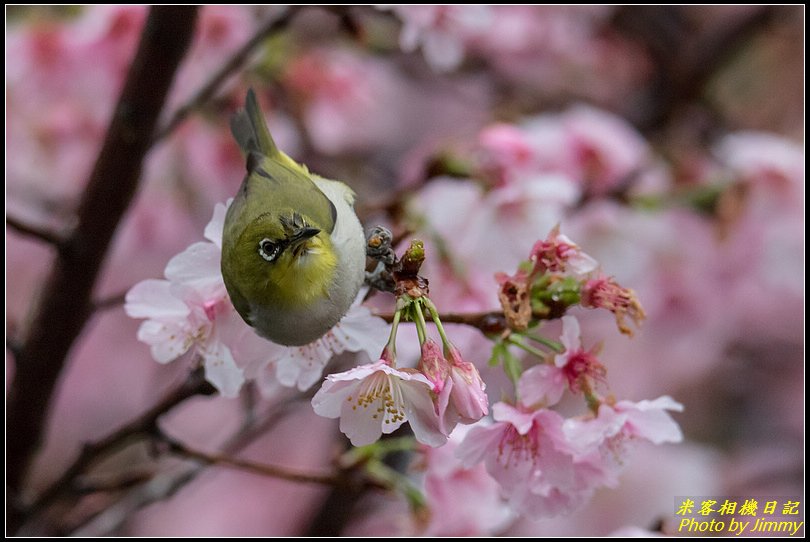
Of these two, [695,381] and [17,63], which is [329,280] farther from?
[695,381]

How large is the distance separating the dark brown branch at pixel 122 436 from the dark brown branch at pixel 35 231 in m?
0.26

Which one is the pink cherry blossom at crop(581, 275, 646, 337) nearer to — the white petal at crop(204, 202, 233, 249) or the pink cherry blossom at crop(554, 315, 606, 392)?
the pink cherry blossom at crop(554, 315, 606, 392)

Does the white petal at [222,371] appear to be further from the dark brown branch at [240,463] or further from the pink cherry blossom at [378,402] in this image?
the dark brown branch at [240,463]

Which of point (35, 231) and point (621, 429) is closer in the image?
point (621, 429)

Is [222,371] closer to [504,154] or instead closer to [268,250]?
[268,250]

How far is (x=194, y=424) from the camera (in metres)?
3.16

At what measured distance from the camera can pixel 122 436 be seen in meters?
1.04

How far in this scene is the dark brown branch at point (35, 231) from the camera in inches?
40.1

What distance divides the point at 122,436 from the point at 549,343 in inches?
23.3

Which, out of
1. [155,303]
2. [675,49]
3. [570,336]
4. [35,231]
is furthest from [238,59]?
[675,49]

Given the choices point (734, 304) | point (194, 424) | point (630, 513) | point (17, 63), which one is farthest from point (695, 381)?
point (17, 63)

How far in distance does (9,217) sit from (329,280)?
20.6 inches

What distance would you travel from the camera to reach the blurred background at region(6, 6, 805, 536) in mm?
1431

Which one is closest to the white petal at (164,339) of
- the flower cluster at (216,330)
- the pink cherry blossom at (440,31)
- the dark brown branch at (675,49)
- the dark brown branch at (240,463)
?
the flower cluster at (216,330)
